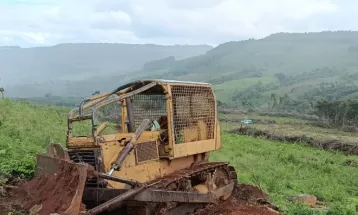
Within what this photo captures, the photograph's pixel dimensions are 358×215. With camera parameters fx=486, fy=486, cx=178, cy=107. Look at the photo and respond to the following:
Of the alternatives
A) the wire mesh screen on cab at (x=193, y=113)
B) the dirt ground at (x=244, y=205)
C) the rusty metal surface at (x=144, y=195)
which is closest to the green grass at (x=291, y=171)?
the dirt ground at (x=244, y=205)

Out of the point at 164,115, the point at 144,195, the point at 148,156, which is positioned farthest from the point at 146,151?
the point at 164,115

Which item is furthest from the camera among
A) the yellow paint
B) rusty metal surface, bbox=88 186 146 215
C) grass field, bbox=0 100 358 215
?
grass field, bbox=0 100 358 215

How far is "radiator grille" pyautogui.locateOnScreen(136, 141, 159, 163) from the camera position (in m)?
8.39

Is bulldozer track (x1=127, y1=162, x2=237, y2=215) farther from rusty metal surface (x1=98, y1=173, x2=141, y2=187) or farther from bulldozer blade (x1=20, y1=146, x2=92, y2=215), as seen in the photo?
bulldozer blade (x1=20, y1=146, x2=92, y2=215)

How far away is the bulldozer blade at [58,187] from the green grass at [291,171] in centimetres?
534

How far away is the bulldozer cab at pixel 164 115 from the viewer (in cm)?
812

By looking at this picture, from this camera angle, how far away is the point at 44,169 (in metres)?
7.59

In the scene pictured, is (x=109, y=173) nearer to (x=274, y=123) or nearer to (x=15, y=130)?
(x=15, y=130)

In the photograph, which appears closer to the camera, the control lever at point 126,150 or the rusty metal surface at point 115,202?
the rusty metal surface at point 115,202

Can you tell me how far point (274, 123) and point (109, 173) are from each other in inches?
1735

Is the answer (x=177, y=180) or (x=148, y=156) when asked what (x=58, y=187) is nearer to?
(x=148, y=156)

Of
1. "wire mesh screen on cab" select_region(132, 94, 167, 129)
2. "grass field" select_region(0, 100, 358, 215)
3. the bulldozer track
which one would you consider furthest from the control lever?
"grass field" select_region(0, 100, 358, 215)

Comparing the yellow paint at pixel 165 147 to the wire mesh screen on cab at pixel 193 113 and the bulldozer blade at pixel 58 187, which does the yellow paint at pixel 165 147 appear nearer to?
the wire mesh screen on cab at pixel 193 113

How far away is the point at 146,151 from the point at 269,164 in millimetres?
14522
